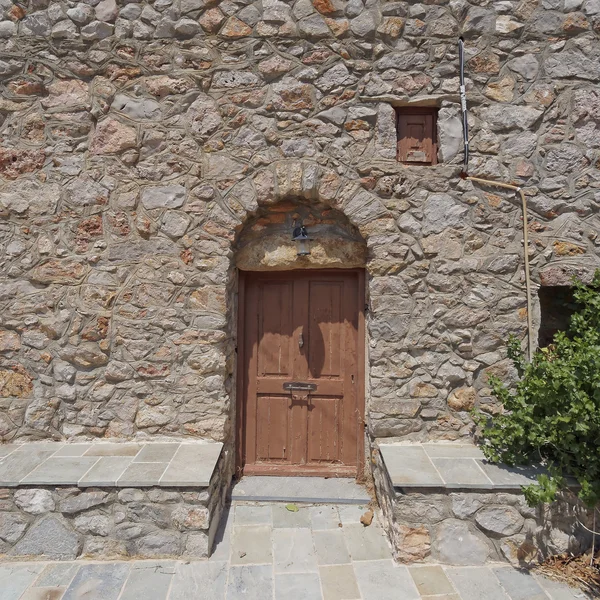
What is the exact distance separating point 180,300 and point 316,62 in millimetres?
2001

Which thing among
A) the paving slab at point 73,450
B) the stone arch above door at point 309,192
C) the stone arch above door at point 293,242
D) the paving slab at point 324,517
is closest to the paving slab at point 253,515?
the paving slab at point 324,517

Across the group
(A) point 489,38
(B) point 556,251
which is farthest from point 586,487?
(A) point 489,38

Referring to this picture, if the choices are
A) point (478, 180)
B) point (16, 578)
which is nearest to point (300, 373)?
point (478, 180)

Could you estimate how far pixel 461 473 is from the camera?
8.52ft

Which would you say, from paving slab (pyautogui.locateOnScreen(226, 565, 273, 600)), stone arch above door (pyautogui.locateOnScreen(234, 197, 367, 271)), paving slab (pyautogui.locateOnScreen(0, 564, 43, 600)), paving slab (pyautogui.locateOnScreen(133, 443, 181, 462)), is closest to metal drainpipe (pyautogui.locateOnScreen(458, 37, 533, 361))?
stone arch above door (pyautogui.locateOnScreen(234, 197, 367, 271))

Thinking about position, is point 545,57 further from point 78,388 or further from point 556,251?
point 78,388

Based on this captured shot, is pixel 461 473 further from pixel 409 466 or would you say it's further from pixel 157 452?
pixel 157 452

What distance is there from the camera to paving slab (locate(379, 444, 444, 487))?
98.9 inches

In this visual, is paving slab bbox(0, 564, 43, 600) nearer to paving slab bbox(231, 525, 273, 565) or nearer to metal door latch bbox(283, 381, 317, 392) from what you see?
paving slab bbox(231, 525, 273, 565)

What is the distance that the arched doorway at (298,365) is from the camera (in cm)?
330

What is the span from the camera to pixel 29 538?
2.52 m

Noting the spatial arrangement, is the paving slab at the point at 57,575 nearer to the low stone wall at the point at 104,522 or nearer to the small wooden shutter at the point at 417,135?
the low stone wall at the point at 104,522

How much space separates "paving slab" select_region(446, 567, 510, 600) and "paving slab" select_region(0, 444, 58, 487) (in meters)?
2.60

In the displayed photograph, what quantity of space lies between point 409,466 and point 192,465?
1.40 m
